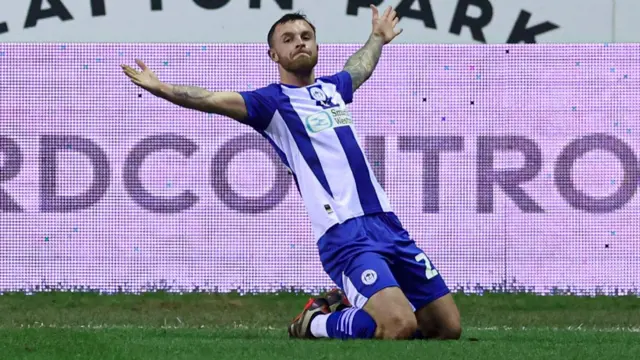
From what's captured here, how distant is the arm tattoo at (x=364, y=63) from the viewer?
9070mm

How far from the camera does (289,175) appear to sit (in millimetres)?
12008

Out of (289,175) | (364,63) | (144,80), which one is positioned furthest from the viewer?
(289,175)

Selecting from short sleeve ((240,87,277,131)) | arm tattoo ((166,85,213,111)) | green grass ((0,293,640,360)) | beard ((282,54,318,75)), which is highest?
beard ((282,54,318,75))

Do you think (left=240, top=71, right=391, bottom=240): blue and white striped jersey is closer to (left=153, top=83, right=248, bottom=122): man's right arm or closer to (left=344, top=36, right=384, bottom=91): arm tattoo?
(left=153, top=83, right=248, bottom=122): man's right arm

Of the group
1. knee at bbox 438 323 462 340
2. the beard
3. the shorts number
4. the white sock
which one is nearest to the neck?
the beard

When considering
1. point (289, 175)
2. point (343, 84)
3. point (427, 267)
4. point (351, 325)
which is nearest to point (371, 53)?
point (343, 84)

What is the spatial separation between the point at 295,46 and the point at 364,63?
0.79 meters

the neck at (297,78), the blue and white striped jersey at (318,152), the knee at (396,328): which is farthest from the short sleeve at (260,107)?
the knee at (396,328)

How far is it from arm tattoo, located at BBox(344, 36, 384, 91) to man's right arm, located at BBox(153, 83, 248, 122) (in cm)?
102

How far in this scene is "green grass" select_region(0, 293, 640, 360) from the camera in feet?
23.2

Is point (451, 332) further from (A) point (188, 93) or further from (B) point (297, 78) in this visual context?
(A) point (188, 93)

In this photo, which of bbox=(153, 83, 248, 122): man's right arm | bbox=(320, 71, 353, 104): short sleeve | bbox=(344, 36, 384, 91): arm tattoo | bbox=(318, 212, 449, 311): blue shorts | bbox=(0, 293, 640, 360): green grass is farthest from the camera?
bbox=(344, 36, 384, 91): arm tattoo

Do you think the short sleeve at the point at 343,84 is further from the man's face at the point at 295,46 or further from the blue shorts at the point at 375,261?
the blue shorts at the point at 375,261

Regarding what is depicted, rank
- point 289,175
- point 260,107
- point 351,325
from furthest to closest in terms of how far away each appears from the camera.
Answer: point 289,175, point 260,107, point 351,325
